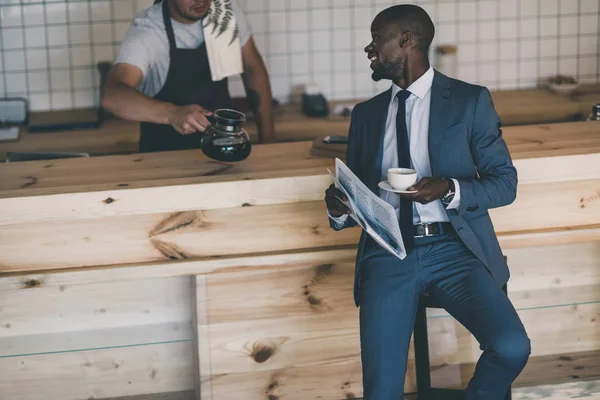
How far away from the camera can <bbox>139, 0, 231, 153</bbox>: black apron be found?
3539 mm

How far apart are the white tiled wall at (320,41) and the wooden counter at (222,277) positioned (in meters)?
1.57

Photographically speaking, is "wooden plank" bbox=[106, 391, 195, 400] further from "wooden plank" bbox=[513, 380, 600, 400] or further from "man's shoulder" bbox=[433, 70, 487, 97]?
"man's shoulder" bbox=[433, 70, 487, 97]

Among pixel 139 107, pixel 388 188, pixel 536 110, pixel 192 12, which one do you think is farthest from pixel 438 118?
pixel 536 110

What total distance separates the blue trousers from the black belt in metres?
0.02

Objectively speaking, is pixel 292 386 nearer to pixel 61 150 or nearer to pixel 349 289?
pixel 349 289

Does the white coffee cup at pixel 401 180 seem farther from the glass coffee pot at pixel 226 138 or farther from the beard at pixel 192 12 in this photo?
the beard at pixel 192 12

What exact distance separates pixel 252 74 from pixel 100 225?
126 centimetres

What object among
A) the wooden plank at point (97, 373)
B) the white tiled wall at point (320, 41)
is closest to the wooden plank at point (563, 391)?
the wooden plank at point (97, 373)

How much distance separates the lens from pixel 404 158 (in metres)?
2.63

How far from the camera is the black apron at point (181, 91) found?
11.6 ft

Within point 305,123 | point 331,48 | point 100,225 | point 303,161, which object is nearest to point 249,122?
point 305,123

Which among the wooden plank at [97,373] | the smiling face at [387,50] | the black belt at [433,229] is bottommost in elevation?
the wooden plank at [97,373]

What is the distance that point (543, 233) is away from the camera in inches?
118

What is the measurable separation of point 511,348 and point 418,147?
0.65 meters
